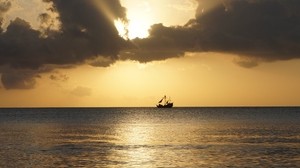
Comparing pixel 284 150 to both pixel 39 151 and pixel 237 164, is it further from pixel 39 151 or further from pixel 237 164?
pixel 39 151

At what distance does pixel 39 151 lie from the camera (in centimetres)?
8381

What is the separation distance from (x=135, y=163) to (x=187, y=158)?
838cm

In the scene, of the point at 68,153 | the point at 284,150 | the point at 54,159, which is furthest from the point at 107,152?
the point at 284,150

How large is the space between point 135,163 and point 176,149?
60.2 ft

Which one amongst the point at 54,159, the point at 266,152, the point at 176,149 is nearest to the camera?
the point at 54,159

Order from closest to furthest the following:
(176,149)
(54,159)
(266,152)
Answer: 1. (54,159)
2. (266,152)
3. (176,149)

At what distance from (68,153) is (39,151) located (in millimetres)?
6283

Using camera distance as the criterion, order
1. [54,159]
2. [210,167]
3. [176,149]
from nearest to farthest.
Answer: [210,167]
[54,159]
[176,149]

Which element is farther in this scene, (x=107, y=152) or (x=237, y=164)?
Answer: (x=107, y=152)

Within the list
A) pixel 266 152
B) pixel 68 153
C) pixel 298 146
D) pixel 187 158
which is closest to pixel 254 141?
pixel 298 146

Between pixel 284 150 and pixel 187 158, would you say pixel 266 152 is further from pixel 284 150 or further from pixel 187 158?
pixel 187 158

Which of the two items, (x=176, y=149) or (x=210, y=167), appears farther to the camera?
(x=176, y=149)

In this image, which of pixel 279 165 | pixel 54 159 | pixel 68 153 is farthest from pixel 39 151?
pixel 279 165

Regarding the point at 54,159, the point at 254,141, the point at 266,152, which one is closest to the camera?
the point at 54,159
